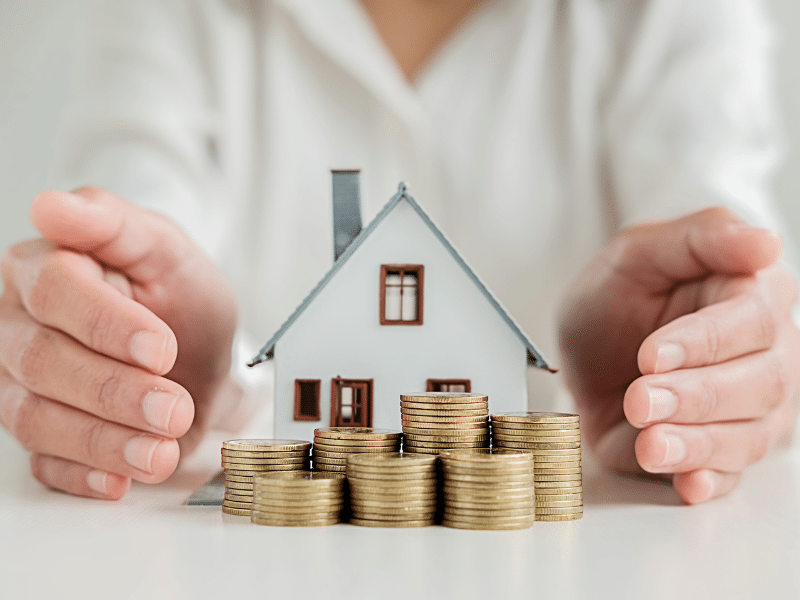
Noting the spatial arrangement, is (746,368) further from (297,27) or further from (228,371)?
(297,27)

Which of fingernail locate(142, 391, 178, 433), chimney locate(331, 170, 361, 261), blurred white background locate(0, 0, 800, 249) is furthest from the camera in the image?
blurred white background locate(0, 0, 800, 249)

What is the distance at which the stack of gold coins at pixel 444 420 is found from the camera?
931 mm

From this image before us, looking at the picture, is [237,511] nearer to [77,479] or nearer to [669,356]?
[77,479]

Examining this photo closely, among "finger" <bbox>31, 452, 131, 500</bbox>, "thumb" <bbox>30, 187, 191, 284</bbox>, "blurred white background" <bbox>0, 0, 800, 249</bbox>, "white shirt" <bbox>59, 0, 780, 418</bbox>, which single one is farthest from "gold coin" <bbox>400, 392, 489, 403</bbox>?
"blurred white background" <bbox>0, 0, 800, 249</bbox>

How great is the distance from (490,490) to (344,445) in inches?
8.1

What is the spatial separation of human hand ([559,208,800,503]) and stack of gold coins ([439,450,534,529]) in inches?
7.9

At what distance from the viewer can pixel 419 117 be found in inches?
75.4

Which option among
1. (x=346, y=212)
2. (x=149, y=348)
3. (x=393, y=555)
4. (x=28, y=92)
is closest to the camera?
(x=393, y=555)

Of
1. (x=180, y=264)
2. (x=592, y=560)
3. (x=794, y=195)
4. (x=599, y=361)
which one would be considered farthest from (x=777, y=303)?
(x=794, y=195)

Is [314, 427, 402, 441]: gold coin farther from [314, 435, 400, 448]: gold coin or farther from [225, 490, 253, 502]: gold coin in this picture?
[225, 490, 253, 502]: gold coin

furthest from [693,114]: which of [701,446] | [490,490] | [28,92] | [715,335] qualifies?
[28,92]

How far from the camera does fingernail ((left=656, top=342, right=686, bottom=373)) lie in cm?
98

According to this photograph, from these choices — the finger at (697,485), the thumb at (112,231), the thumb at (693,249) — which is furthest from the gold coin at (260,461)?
the thumb at (693,249)

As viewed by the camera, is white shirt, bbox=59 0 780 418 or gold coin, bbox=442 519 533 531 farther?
white shirt, bbox=59 0 780 418
